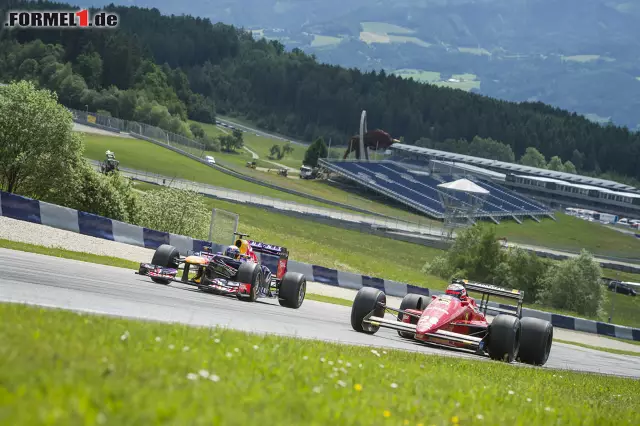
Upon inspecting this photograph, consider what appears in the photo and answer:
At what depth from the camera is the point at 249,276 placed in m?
23.0

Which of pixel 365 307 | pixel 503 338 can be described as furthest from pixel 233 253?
pixel 503 338

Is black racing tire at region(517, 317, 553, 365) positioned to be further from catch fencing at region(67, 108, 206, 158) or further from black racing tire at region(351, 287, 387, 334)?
catch fencing at region(67, 108, 206, 158)

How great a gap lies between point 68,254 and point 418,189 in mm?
116526

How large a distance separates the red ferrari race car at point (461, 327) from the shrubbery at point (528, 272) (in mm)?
45166

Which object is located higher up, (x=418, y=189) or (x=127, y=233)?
(x=418, y=189)

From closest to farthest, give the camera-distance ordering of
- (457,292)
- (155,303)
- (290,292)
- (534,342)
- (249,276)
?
(155,303) < (534,342) < (457,292) < (249,276) < (290,292)

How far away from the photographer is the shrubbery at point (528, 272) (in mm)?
67000

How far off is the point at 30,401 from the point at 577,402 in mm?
9381

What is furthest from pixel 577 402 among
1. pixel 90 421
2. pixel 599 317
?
pixel 599 317

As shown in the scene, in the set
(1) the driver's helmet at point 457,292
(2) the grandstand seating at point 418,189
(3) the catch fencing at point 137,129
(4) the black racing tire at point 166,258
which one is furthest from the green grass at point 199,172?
(1) the driver's helmet at point 457,292

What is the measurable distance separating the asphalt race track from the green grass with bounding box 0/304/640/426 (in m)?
2.95

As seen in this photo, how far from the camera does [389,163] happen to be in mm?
161125

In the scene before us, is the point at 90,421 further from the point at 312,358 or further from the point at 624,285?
the point at 624,285

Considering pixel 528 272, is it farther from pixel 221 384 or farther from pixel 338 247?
pixel 221 384
